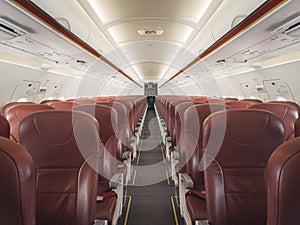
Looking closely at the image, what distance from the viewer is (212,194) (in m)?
1.93

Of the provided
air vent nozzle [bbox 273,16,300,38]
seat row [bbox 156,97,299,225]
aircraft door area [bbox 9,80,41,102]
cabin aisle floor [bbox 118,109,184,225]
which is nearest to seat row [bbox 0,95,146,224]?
seat row [bbox 156,97,299,225]

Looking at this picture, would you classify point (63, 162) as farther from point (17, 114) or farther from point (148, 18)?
point (148, 18)

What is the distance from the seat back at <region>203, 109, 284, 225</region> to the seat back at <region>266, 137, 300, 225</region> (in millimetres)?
953

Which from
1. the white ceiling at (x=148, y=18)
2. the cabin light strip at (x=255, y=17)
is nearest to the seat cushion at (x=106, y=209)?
the cabin light strip at (x=255, y=17)

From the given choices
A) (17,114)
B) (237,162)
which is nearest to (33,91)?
(17,114)

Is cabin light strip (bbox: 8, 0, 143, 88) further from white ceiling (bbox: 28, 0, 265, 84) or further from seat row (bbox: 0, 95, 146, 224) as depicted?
seat row (bbox: 0, 95, 146, 224)

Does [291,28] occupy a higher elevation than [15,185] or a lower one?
higher

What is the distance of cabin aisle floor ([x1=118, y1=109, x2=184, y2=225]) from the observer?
342cm

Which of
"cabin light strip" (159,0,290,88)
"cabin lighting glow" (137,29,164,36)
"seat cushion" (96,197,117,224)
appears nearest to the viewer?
"seat cushion" (96,197,117,224)

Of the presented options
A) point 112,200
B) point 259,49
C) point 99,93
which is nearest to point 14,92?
point 112,200

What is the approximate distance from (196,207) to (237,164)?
2.34ft

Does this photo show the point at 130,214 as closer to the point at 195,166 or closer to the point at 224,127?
the point at 195,166

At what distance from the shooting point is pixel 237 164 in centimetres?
200

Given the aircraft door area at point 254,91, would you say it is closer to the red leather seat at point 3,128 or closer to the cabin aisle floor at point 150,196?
the cabin aisle floor at point 150,196
